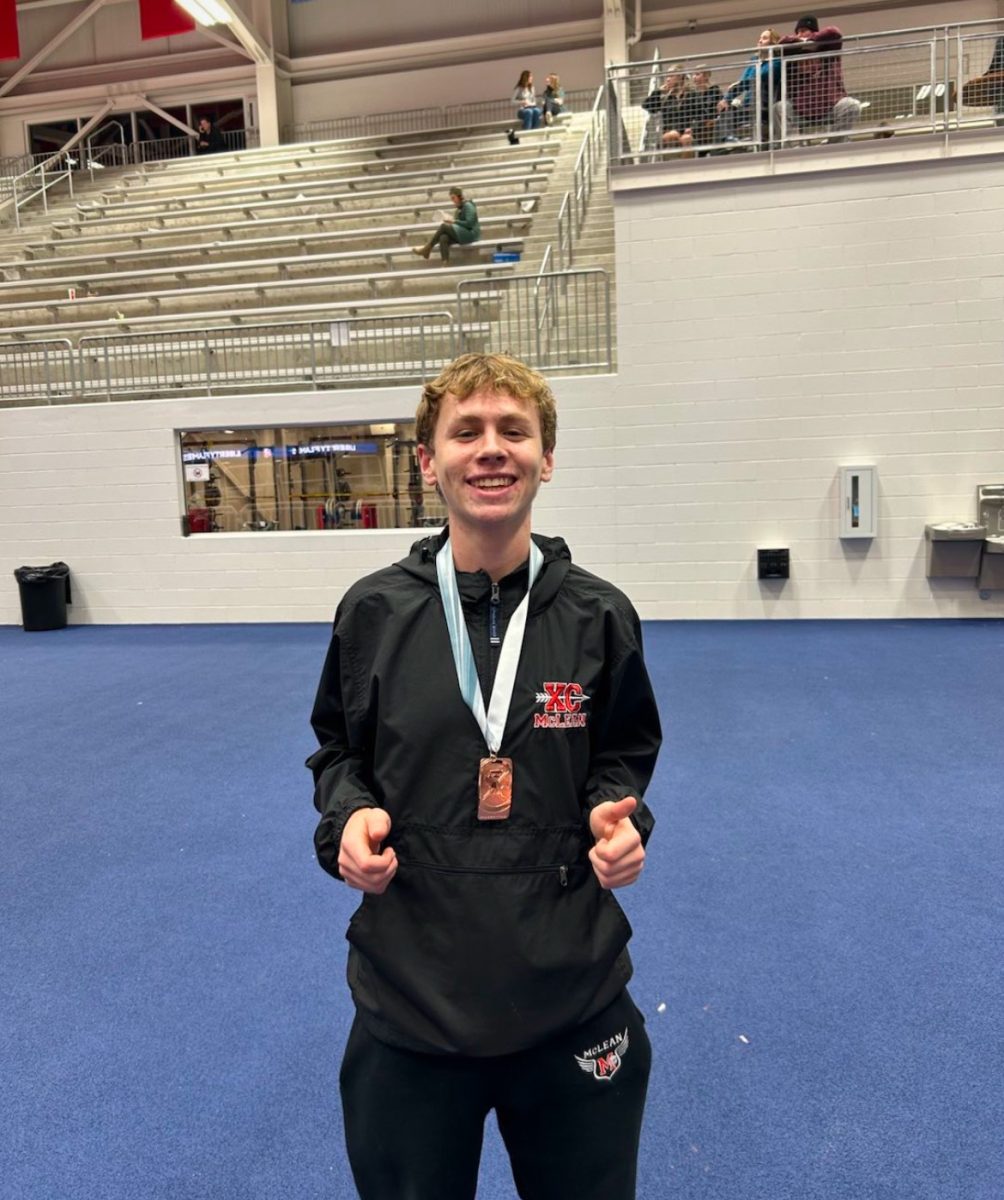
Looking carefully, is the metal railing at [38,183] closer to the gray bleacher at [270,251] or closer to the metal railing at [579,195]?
the gray bleacher at [270,251]

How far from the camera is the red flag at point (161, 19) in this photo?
15133 millimetres

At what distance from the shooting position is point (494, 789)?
1277mm

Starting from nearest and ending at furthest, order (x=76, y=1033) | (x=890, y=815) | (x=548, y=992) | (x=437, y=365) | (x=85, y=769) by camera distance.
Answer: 1. (x=548, y=992)
2. (x=76, y=1033)
3. (x=890, y=815)
4. (x=85, y=769)
5. (x=437, y=365)

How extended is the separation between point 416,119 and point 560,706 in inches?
825

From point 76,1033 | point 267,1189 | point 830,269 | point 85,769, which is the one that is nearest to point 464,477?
point 267,1189

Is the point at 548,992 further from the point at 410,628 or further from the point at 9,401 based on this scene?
the point at 9,401

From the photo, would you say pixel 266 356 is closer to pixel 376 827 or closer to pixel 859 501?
pixel 859 501

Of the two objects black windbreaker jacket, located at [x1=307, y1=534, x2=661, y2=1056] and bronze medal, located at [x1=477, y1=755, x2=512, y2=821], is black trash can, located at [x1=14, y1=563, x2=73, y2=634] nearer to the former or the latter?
black windbreaker jacket, located at [x1=307, y1=534, x2=661, y2=1056]

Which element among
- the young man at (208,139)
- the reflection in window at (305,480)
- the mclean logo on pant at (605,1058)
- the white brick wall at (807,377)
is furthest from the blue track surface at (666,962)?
the young man at (208,139)

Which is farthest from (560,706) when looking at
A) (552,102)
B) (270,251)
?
(552,102)

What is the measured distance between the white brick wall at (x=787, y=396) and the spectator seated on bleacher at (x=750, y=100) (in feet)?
1.81

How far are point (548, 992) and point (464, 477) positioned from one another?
0.82 meters

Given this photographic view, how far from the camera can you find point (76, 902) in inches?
136

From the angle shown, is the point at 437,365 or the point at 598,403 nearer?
the point at 598,403
